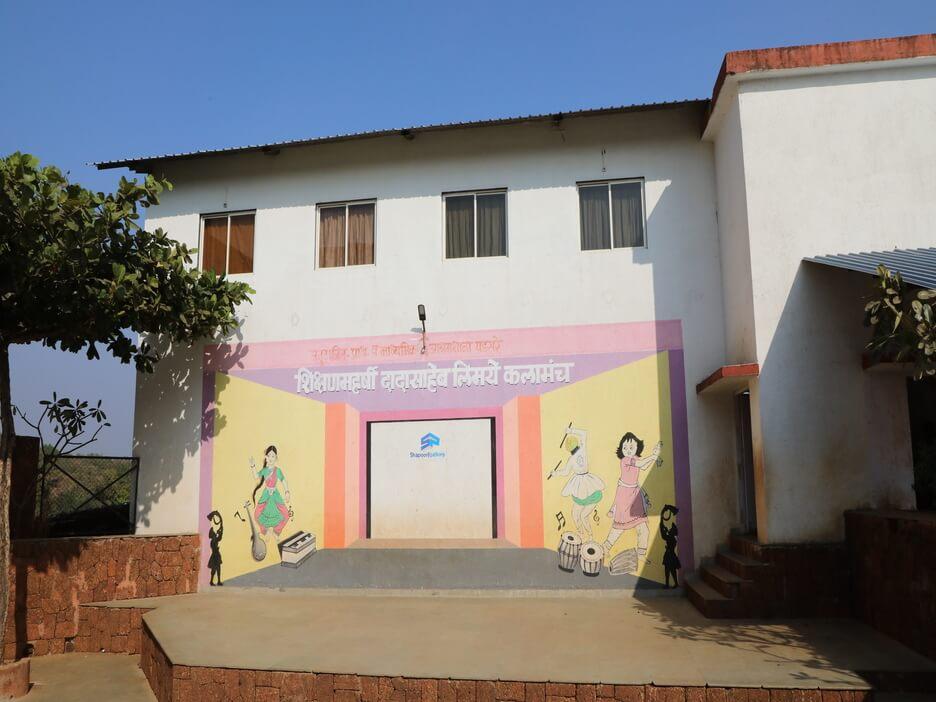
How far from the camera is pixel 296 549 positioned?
407 inches

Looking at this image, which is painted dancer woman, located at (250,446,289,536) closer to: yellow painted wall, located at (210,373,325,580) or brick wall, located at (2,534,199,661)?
yellow painted wall, located at (210,373,325,580)

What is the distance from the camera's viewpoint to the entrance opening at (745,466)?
30.6ft

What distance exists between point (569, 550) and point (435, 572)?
5.72ft

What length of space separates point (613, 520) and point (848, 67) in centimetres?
580

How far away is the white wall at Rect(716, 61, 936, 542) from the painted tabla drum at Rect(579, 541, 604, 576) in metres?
2.23

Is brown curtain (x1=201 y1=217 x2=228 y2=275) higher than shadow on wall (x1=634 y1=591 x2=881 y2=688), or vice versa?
brown curtain (x1=201 y1=217 x2=228 y2=275)

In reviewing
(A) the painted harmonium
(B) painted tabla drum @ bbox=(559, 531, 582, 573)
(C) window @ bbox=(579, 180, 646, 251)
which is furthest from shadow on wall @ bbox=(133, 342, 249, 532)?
(C) window @ bbox=(579, 180, 646, 251)

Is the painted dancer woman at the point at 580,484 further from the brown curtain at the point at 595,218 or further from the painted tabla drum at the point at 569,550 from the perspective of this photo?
the brown curtain at the point at 595,218

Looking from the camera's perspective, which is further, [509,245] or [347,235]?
[347,235]

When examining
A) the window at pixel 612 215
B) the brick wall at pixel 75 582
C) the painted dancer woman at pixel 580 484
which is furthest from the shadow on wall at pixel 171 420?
the window at pixel 612 215

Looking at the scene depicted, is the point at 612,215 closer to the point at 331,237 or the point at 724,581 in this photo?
the point at 331,237

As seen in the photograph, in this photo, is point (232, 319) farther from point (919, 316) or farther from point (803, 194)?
point (919, 316)

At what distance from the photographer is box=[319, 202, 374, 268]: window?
10.9 m

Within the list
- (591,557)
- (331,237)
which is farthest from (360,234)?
(591,557)
